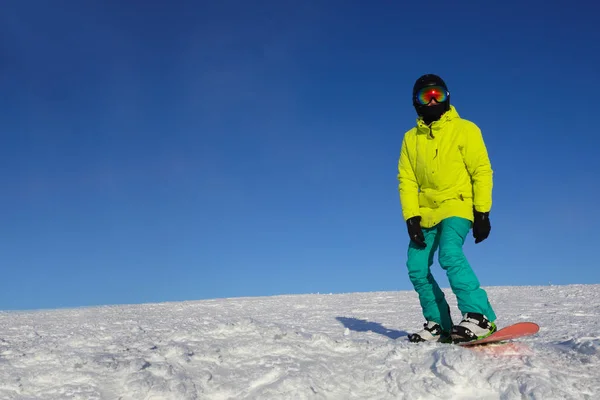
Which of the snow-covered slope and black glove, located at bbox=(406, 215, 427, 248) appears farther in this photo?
black glove, located at bbox=(406, 215, 427, 248)

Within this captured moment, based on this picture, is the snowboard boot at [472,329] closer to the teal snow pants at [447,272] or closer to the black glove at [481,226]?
the teal snow pants at [447,272]

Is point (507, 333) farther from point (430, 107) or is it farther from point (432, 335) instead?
point (430, 107)

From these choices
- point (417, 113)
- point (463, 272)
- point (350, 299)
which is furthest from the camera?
point (350, 299)

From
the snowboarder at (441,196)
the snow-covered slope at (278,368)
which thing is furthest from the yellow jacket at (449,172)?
the snow-covered slope at (278,368)

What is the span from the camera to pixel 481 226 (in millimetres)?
4137

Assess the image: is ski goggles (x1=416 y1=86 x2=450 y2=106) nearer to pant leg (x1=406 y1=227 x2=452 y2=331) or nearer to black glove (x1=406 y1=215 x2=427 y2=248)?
black glove (x1=406 y1=215 x2=427 y2=248)

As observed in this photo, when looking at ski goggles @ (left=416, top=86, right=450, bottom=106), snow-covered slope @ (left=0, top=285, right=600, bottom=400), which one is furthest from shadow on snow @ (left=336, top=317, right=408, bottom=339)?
ski goggles @ (left=416, top=86, right=450, bottom=106)

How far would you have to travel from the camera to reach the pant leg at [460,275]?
3839 millimetres

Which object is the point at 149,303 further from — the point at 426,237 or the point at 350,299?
the point at 426,237

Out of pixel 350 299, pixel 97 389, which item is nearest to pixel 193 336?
pixel 97 389

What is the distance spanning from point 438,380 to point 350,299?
6.80 meters

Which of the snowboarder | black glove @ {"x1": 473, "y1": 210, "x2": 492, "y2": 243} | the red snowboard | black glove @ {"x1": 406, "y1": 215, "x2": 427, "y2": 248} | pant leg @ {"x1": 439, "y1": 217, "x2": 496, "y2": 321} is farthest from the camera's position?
black glove @ {"x1": 406, "y1": 215, "x2": 427, "y2": 248}

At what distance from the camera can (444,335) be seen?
14.0ft

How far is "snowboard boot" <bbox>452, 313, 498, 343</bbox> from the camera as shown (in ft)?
12.1
